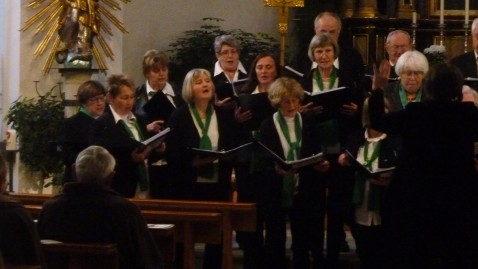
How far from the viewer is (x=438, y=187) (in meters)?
5.91

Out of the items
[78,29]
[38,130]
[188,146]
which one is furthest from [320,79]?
[38,130]

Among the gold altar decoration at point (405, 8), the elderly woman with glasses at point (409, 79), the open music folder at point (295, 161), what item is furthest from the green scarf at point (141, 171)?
Result: the gold altar decoration at point (405, 8)

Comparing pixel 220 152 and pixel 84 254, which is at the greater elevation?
pixel 220 152

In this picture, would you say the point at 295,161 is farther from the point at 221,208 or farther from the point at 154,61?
the point at 154,61

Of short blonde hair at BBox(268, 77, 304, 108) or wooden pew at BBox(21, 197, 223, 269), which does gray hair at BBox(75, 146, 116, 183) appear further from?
short blonde hair at BBox(268, 77, 304, 108)

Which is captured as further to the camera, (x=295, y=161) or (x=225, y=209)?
(x=295, y=161)

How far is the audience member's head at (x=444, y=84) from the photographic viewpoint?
595 centimetres

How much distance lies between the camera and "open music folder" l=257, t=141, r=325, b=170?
7.12 m

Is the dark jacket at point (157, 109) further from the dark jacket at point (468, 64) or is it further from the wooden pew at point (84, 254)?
the wooden pew at point (84, 254)

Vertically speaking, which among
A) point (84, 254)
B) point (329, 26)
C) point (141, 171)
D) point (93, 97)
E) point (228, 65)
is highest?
point (329, 26)

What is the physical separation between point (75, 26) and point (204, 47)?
140 cm

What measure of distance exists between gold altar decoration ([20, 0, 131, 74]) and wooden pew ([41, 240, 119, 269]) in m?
6.16

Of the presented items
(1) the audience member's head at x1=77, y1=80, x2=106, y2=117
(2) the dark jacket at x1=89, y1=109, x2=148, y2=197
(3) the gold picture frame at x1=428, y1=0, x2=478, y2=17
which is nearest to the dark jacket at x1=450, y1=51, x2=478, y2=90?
(2) the dark jacket at x1=89, y1=109, x2=148, y2=197

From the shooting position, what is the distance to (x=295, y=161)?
7.23 m
